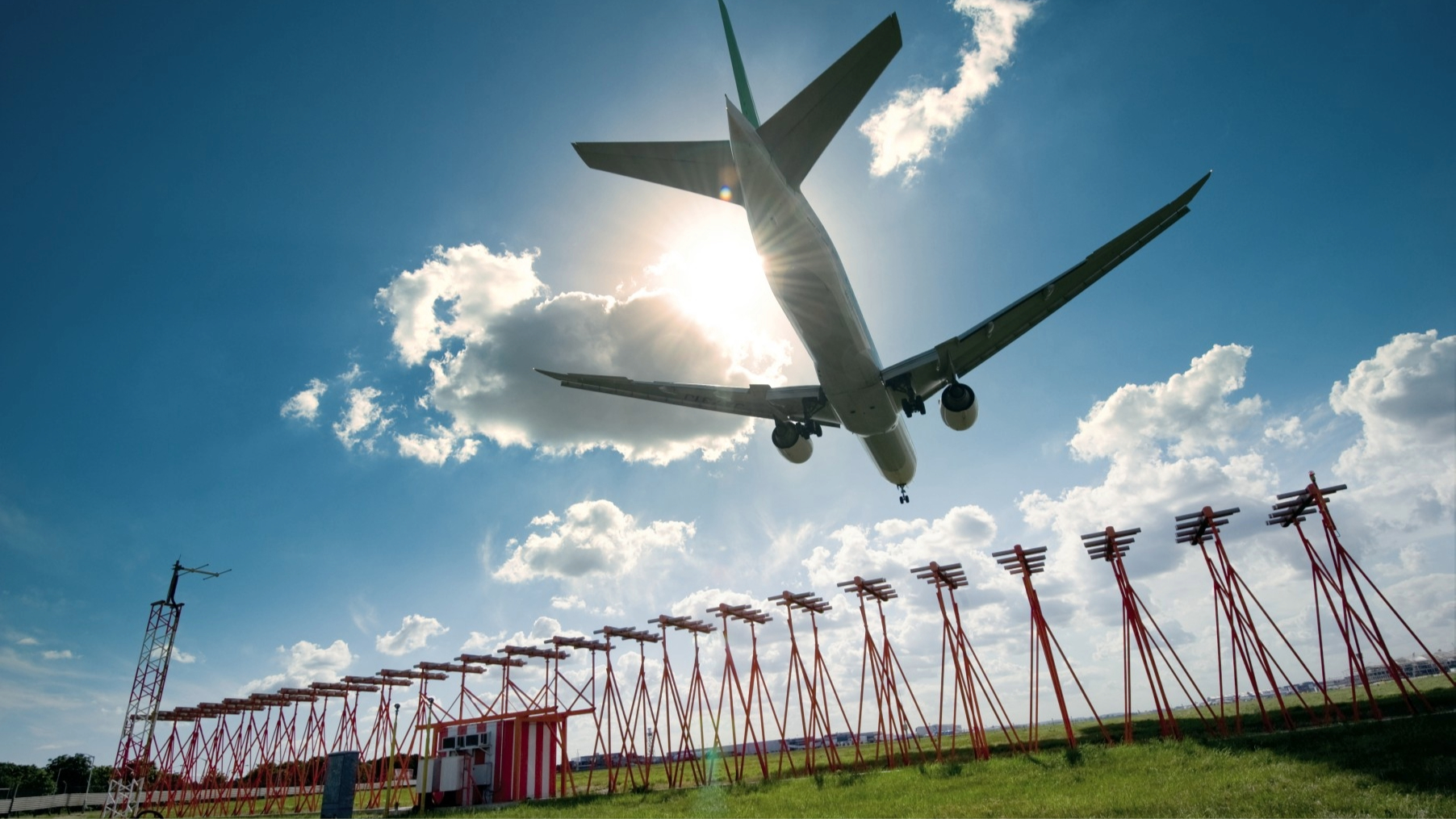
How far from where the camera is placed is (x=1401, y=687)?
17.2 metres

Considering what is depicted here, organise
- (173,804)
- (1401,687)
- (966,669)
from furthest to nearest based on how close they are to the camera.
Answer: (173,804)
(966,669)
(1401,687)

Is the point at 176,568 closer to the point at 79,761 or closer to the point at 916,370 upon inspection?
the point at 916,370

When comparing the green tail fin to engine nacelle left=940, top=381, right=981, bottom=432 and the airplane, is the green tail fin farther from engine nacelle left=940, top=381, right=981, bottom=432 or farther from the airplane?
engine nacelle left=940, top=381, right=981, bottom=432

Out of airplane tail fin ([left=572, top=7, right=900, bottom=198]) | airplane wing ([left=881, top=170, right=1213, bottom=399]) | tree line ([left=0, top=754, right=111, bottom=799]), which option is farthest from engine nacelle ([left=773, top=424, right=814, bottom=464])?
tree line ([left=0, top=754, right=111, bottom=799])

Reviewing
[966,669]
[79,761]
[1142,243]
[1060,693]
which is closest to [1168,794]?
[1060,693]

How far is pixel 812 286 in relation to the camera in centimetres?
1838

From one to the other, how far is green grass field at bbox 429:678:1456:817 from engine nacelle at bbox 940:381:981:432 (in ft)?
30.4

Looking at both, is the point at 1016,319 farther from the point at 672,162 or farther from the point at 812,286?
the point at 672,162

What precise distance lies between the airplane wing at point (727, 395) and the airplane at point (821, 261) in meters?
0.06

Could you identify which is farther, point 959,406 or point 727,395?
point 727,395

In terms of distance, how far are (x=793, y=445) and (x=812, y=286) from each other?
7.41 m

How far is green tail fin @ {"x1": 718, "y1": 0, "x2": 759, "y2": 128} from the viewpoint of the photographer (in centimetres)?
2302

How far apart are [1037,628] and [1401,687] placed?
8.24 metres

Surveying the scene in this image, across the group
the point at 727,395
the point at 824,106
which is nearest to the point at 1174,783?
the point at 727,395
